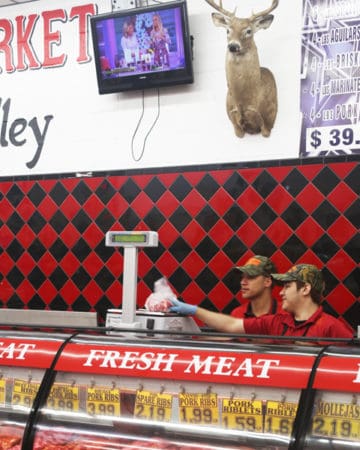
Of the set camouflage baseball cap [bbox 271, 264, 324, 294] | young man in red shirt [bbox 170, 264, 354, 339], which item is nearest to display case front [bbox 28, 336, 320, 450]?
young man in red shirt [bbox 170, 264, 354, 339]

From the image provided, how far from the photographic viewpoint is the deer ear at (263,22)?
5078 millimetres

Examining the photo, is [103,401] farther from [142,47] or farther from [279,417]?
[142,47]

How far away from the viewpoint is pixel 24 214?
5.97 meters

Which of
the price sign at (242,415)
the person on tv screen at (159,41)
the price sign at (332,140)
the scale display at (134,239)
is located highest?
the person on tv screen at (159,41)

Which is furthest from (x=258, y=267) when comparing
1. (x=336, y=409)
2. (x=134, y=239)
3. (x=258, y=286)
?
(x=336, y=409)

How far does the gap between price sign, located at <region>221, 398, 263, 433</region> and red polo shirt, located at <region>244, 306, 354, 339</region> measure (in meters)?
1.19

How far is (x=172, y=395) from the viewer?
95.8 inches

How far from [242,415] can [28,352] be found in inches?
35.0

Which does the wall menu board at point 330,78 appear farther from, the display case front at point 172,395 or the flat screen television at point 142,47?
the display case front at point 172,395

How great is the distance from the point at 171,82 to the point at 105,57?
0.58 meters

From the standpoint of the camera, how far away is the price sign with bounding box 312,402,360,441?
2.16 meters

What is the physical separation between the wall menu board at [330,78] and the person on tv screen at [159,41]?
1018 mm

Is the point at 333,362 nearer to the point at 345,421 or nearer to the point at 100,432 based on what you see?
the point at 345,421

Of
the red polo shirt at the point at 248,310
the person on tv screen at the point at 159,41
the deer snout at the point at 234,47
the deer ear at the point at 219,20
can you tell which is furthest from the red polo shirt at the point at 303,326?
the deer ear at the point at 219,20
